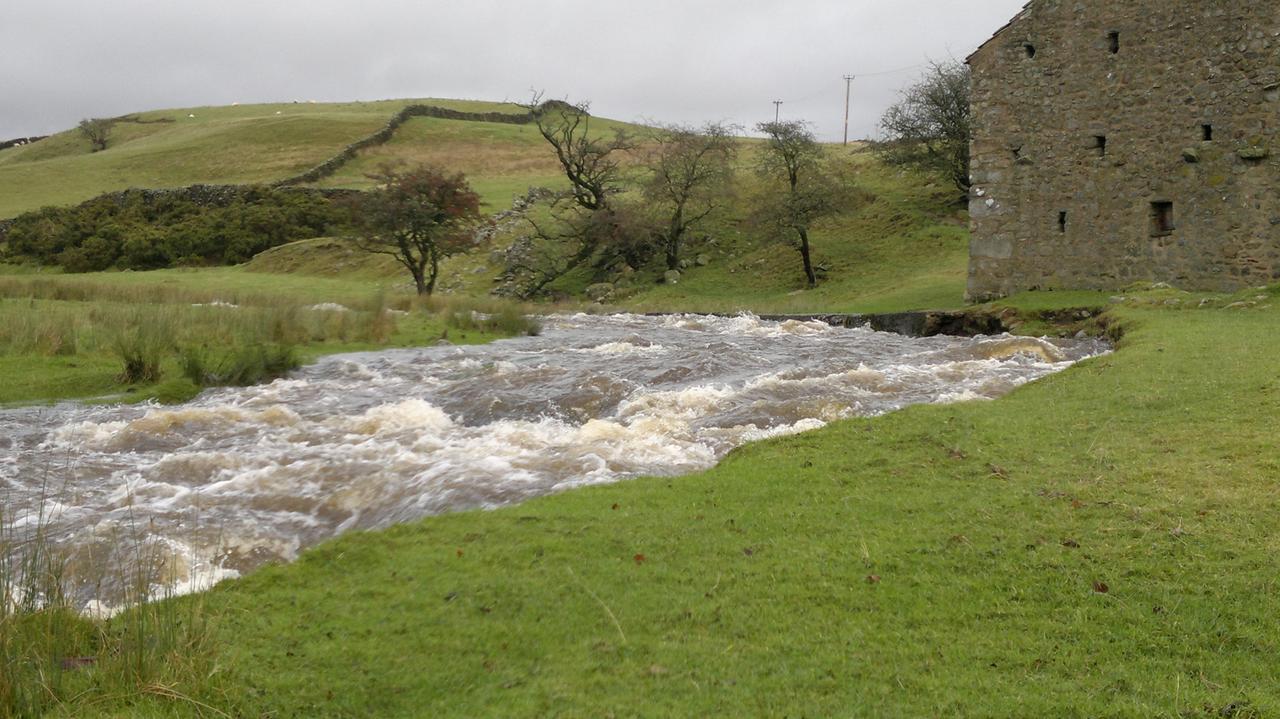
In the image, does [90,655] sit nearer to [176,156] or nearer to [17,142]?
[176,156]

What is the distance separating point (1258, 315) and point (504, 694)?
659 inches

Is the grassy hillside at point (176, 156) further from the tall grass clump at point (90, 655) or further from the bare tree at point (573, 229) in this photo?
the tall grass clump at point (90, 655)

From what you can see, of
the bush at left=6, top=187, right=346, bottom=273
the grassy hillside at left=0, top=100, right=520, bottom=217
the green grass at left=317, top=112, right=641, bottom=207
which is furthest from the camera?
the grassy hillside at left=0, top=100, right=520, bottom=217

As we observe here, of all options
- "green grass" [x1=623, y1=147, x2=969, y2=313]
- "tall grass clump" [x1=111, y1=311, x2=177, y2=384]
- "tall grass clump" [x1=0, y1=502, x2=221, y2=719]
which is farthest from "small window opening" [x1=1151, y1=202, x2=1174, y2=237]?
"tall grass clump" [x1=0, y1=502, x2=221, y2=719]

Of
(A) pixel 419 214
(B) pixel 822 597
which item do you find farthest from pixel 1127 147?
(A) pixel 419 214

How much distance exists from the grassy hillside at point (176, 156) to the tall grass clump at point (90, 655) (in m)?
69.8

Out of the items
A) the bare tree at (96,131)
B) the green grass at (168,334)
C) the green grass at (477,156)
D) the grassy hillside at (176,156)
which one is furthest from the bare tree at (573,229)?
the bare tree at (96,131)

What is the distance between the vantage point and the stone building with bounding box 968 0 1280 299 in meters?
20.5

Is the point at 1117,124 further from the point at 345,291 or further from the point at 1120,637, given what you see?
the point at 345,291

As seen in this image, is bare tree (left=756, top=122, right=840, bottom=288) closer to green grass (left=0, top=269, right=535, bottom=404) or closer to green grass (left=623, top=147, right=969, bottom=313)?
green grass (left=623, top=147, right=969, bottom=313)

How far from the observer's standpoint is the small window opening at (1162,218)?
21.9 m

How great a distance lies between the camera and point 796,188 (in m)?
38.0

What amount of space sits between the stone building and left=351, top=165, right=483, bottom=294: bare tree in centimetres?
2214

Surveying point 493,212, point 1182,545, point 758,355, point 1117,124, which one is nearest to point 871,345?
point 758,355
